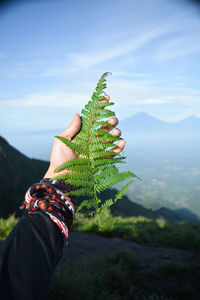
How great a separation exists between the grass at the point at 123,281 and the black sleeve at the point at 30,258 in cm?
371

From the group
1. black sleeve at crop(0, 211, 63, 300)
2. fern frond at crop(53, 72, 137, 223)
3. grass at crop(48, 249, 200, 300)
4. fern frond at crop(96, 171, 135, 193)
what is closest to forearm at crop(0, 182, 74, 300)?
black sleeve at crop(0, 211, 63, 300)

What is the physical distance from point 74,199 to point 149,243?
9.44 meters

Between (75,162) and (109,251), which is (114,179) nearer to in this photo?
(75,162)

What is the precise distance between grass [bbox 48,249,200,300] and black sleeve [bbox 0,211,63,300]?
3711 mm

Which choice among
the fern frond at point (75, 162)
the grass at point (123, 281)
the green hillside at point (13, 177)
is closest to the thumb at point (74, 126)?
the fern frond at point (75, 162)

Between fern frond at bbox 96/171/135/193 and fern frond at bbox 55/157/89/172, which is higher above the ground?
fern frond at bbox 55/157/89/172

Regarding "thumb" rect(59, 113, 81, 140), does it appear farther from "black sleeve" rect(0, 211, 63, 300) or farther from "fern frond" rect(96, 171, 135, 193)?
"black sleeve" rect(0, 211, 63, 300)

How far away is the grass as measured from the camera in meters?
4.41

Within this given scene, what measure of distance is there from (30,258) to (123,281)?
5219 millimetres

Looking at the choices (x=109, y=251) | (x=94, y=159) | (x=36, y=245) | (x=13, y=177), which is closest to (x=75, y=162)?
(x=94, y=159)

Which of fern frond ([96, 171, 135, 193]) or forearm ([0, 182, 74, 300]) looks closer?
forearm ([0, 182, 74, 300])

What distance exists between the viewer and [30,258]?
124 centimetres

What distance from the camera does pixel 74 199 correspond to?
5.84 ft

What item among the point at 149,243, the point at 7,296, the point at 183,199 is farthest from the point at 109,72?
the point at 183,199
